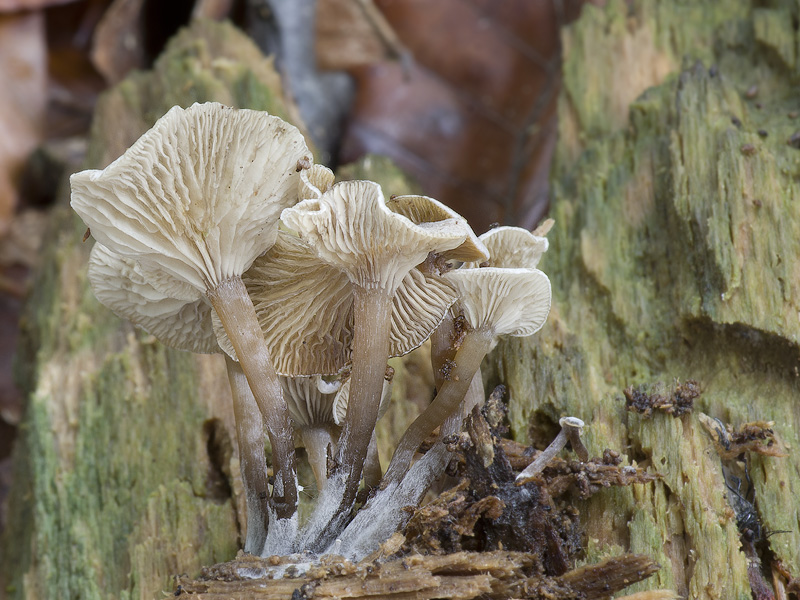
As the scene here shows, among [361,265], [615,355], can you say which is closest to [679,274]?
[615,355]

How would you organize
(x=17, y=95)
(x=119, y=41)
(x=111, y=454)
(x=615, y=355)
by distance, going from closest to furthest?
(x=615, y=355) < (x=111, y=454) < (x=17, y=95) < (x=119, y=41)

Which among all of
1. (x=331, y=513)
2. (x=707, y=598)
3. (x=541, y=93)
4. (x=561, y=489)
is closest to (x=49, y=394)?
(x=331, y=513)

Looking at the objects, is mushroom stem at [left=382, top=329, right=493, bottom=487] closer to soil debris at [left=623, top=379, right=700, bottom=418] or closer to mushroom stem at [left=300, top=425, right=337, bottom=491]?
mushroom stem at [left=300, top=425, right=337, bottom=491]

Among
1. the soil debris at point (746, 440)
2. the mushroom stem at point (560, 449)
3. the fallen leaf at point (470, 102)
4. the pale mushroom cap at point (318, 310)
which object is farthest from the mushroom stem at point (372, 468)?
the fallen leaf at point (470, 102)

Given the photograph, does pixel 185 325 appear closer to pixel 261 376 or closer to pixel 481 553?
pixel 261 376

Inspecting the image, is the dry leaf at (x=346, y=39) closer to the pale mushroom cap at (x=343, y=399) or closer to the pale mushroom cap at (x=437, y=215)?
the pale mushroom cap at (x=437, y=215)
